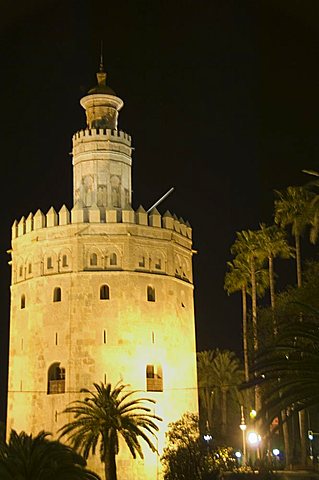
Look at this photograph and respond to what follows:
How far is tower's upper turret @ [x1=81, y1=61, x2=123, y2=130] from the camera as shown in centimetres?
4578

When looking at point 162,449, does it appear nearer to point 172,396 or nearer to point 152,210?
point 172,396

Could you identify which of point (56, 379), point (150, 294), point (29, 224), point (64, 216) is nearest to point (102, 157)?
point (64, 216)

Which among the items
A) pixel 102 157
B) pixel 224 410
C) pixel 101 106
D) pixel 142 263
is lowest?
pixel 224 410

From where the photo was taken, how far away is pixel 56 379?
4047 centimetres

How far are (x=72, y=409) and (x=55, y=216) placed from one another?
1035 cm

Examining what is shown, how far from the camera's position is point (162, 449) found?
39.8 meters

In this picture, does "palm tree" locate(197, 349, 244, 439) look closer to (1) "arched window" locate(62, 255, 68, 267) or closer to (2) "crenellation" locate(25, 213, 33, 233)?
(1) "arched window" locate(62, 255, 68, 267)

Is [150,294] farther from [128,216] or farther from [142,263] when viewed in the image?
[128,216]

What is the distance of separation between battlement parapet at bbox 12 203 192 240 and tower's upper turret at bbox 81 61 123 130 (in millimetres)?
5377

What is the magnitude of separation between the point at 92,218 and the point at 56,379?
848cm

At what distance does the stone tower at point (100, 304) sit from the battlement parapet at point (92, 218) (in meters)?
0.05

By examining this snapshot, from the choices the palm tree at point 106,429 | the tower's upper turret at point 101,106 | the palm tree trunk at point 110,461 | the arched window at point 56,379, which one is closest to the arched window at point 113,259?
the arched window at point 56,379

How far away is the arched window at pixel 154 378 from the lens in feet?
135

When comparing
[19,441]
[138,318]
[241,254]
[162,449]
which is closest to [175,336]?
[138,318]
